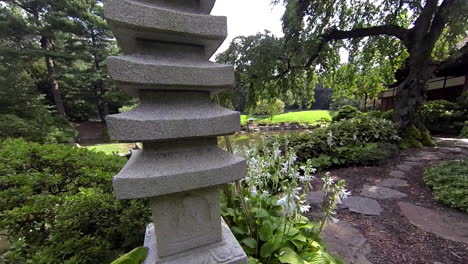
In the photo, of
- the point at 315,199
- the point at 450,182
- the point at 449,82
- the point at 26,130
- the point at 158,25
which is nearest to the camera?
the point at 158,25

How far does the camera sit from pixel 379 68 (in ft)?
23.9

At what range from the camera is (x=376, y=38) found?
20.5ft

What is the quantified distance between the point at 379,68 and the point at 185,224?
8.66 m

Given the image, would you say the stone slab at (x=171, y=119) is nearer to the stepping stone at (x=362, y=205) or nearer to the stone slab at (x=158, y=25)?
the stone slab at (x=158, y=25)

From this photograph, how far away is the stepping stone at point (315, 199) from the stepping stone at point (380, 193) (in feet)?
2.14

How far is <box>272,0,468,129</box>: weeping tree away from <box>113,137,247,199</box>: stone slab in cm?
488

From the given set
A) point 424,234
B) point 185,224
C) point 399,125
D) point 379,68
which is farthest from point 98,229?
point 379,68

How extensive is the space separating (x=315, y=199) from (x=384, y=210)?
0.81m

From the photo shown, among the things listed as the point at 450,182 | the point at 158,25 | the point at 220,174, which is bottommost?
the point at 450,182

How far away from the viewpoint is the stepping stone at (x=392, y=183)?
10.7 feet

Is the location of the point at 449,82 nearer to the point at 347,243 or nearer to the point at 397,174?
the point at 397,174

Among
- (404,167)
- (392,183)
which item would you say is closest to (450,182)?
(392,183)

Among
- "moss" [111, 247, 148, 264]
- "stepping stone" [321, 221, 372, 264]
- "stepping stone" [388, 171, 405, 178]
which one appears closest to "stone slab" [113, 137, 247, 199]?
"moss" [111, 247, 148, 264]

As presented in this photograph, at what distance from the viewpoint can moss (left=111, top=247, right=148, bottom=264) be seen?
1.14 metres
